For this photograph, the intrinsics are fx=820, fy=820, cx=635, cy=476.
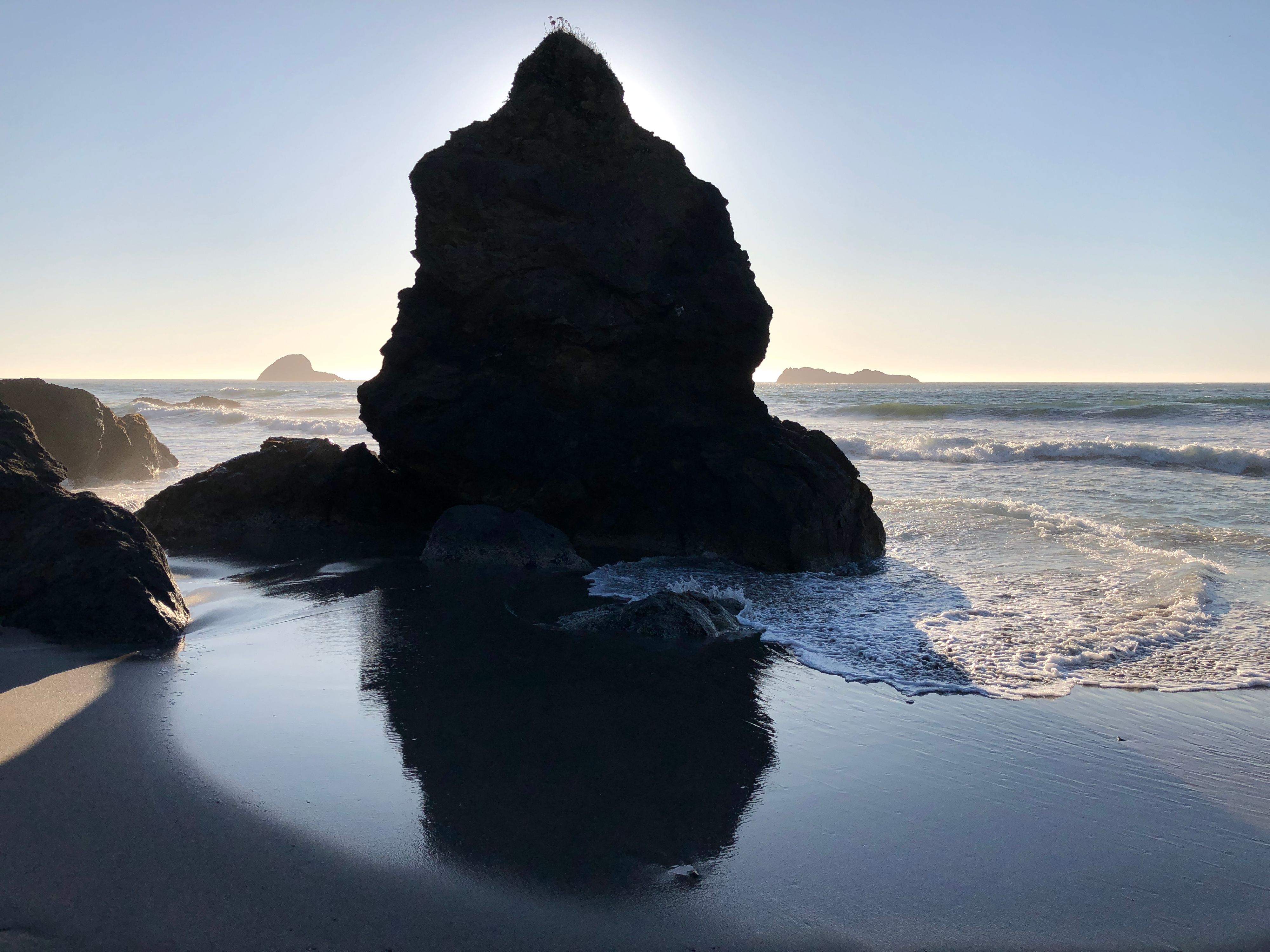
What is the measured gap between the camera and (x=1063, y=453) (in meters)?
22.4

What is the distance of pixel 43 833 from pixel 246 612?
3.89 m

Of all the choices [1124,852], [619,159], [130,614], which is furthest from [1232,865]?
[619,159]

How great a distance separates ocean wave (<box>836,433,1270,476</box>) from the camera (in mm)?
19297

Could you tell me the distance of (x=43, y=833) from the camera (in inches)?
127

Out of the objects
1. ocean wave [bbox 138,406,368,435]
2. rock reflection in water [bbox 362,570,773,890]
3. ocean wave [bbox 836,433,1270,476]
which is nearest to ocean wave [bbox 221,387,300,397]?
ocean wave [bbox 138,406,368,435]

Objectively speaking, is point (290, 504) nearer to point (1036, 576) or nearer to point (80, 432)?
point (1036, 576)

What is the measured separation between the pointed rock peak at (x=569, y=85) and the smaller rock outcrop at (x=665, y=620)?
6264mm

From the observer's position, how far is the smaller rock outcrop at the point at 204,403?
165ft

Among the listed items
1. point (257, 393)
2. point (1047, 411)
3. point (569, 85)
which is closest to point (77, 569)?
point (569, 85)

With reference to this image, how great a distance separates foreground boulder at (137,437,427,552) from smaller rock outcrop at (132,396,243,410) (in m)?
42.5

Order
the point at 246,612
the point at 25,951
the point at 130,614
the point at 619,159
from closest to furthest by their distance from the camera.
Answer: the point at 25,951 → the point at 130,614 → the point at 246,612 → the point at 619,159

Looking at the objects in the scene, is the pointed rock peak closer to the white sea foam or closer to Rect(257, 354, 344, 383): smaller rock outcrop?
the white sea foam

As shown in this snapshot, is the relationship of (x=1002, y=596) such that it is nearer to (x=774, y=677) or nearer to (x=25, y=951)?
(x=774, y=677)

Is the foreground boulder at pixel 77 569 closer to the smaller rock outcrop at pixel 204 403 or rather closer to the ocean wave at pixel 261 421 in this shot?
the ocean wave at pixel 261 421
